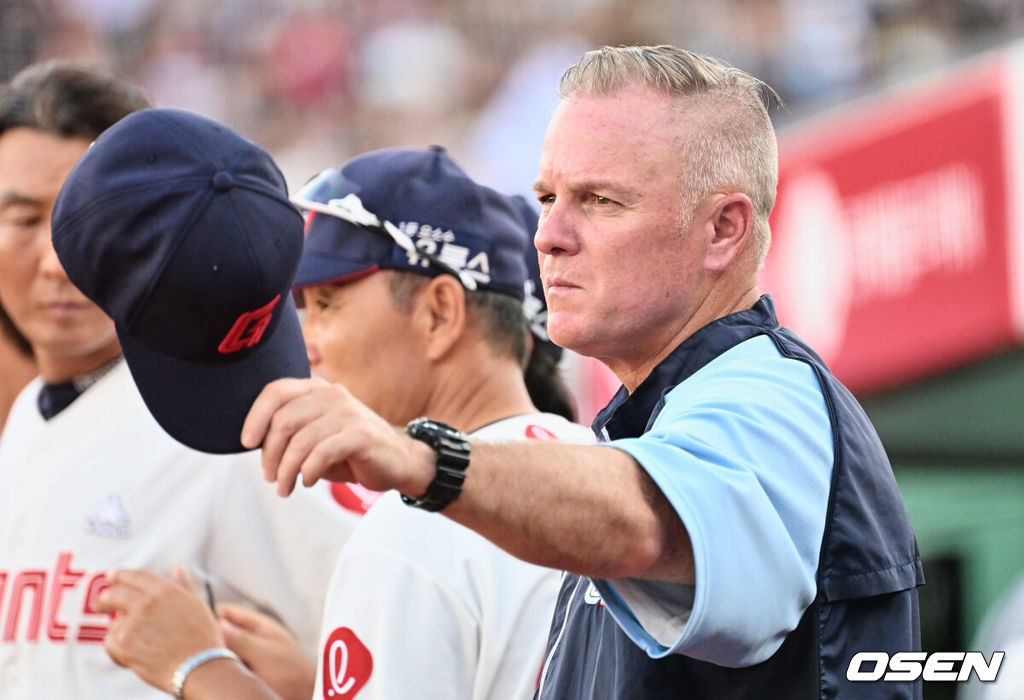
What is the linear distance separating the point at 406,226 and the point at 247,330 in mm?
894

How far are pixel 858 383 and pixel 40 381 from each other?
4.42 metres

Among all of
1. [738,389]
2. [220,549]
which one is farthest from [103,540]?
[738,389]

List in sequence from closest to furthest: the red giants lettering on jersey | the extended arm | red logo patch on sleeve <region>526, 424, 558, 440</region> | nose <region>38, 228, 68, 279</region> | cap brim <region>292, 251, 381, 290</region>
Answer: the extended arm
red logo patch on sleeve <region>526, 424, 558, 440</region>
the red giants lettering on jersey
cap brim <region>292, 251, 381, 290</region>
nose <region>38, 228, 68, 279</region>

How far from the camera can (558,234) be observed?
1853mm

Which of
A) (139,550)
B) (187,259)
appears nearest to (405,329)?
(139,550)

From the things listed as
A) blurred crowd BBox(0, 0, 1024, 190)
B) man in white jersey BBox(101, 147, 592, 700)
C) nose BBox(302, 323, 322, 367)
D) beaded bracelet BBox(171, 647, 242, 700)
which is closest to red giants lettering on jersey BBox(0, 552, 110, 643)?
man in white jersey BBox(101, 147, 592, 700)

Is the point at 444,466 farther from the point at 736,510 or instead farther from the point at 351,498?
the point at 351,498

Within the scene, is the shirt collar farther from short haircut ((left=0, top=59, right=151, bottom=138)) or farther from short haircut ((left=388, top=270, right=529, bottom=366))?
short haircut ((left=0, top=59, right=151, bottom=138))

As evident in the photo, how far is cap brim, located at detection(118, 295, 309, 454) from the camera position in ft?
6.19

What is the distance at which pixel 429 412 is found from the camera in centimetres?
275

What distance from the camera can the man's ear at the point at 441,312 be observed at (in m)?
2.74

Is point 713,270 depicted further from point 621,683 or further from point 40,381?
point 40,381

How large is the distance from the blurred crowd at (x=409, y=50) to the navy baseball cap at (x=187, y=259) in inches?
249

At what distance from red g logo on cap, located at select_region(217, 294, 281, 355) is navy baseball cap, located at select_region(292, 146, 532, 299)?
800mm
